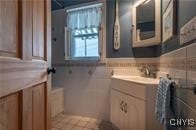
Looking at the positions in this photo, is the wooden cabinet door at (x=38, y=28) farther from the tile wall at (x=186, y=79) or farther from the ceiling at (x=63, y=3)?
the ceiling at (x=63, y=3)

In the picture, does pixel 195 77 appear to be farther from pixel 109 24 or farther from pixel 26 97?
pixel 109 24

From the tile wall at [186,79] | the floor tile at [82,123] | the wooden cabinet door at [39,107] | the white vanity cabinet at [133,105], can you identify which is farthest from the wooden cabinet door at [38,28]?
the floor tile at [82,123]

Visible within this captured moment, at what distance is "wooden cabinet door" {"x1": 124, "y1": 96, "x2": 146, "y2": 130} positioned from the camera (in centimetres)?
161

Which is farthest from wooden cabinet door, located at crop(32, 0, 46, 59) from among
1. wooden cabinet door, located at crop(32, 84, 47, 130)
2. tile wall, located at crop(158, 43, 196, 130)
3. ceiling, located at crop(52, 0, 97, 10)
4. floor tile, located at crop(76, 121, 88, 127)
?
ceiling, located at crop(52, 0, 97, 10)

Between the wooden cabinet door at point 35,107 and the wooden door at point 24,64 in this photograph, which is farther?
the wooden cabinet door at point 35,107

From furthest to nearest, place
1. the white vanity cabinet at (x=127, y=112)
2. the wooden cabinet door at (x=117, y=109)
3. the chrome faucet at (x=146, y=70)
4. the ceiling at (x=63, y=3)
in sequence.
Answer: the ceiling at (x=63, y=3) → the chrome faucet at (x=146, y=70) → the wooden cabinet door at (x=117, y=109) → the white vanity cabinet at (x=127, y=112)

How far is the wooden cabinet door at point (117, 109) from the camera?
2171 mm

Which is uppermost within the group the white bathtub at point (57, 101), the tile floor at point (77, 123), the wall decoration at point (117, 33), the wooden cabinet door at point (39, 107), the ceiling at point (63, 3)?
the ceiling at point (63, 3)

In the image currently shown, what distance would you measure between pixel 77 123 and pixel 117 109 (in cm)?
76

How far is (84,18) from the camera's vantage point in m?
2.98

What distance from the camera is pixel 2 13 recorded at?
1.82 feet

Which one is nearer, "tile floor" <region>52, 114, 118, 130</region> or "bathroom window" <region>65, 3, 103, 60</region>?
"tile floor" <region>52, 114, 118, 130</region>

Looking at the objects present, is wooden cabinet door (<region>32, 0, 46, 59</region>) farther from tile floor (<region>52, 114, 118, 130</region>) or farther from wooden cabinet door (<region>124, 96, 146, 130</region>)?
tile floor (<region>52, 114, 118, 130</region>)

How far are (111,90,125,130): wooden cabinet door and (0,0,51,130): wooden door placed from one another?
127 cm
